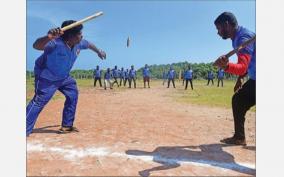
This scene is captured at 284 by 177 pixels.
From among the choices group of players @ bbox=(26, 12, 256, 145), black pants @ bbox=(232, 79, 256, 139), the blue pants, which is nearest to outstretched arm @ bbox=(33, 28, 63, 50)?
group of players @ bbox=(26, 12, 256, 145)

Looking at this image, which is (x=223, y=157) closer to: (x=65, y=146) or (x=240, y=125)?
(x=240, y=125)

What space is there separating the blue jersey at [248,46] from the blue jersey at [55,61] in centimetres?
305

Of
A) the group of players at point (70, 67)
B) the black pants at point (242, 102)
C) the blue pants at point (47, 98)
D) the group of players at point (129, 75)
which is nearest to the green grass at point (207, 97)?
the group of players at point (129, 75)

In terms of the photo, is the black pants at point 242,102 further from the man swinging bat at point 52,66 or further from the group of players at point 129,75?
the group of players at point 129,75

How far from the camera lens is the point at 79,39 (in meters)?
6.77

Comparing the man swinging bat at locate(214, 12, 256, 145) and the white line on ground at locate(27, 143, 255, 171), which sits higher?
the man swinging bat at locate(214, 12, 256, 145)

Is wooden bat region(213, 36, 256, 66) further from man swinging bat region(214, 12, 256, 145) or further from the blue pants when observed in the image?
the blue pants

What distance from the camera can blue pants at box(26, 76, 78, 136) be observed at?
6406 mm

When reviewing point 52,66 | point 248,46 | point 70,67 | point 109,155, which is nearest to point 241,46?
point 248,46

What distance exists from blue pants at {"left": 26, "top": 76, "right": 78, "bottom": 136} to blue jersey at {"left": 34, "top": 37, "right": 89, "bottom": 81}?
0.47 ft

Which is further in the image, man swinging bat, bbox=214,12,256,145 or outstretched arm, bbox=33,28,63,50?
outstretched arm, bbox=33,28,63,50

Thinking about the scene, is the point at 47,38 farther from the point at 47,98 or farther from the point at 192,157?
the point at 192,157

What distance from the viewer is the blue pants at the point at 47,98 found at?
6.41 meters

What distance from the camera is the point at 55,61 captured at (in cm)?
659
